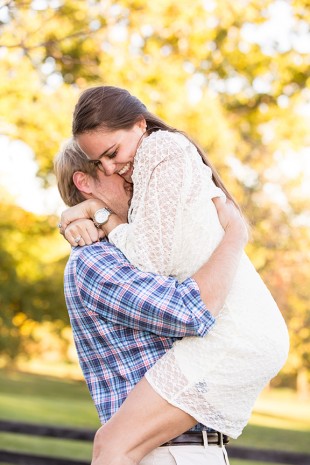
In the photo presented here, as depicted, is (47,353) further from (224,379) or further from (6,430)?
(224,379)

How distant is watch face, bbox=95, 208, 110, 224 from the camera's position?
298 centimetres

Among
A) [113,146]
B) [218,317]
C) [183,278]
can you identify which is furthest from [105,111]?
[218,317]

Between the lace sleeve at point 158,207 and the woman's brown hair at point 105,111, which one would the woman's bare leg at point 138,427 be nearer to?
the lace sleeve at point 158,207

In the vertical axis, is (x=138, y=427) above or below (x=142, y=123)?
below

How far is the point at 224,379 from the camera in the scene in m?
2.65

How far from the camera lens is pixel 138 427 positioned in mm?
2596

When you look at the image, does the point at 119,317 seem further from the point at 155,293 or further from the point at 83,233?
the point at 83,233

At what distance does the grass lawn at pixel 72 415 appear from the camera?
21295mm

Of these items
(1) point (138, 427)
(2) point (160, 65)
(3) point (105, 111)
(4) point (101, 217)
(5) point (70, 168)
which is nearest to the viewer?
(1) point (138, 427)

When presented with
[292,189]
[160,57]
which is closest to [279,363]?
[160,57]

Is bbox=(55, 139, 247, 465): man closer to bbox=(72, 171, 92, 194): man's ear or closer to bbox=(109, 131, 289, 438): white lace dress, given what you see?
bbox=(109, 131, 289, 438): white lace dress

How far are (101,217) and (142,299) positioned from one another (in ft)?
1.52

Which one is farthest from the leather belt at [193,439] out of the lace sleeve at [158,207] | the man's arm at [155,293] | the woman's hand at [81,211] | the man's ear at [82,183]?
the man's ear at [82,183]

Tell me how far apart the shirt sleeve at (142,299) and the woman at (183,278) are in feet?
0.21
